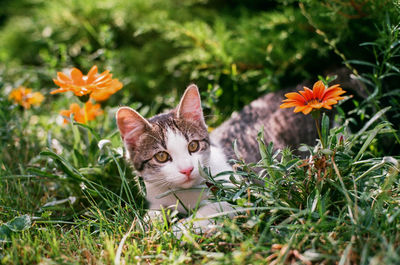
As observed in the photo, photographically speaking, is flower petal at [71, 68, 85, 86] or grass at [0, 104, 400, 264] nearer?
grass at [0, 104, 400, 264]

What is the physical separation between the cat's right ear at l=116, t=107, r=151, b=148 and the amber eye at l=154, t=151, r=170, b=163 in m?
0.15

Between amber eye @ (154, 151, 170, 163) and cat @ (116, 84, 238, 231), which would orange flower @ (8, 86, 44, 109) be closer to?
cat @ (116, 84, 238, 231)

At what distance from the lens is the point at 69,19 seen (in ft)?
12.4

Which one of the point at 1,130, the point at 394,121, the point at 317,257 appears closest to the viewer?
the point at 317,257

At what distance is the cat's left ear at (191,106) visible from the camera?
182 centimetres

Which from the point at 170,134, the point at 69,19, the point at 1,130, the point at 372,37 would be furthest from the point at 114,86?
the point at 69,19

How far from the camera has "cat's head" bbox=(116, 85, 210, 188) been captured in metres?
1.66

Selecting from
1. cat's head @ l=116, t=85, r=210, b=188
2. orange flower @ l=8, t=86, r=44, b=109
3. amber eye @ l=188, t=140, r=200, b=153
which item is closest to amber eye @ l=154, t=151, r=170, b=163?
cat's head @ l=116, t=85, r=210, b=188

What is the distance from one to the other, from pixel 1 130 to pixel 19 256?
1.13m

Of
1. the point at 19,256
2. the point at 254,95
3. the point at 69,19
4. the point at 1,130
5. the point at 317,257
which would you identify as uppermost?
the point at 69,19

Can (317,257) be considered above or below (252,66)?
below

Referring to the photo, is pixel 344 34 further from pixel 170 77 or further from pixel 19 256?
pixel 19 256

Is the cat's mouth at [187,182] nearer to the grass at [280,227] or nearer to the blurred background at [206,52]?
the grass at [280,227]

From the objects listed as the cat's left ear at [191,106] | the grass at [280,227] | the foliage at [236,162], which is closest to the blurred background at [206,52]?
the foliage at [236,162]
